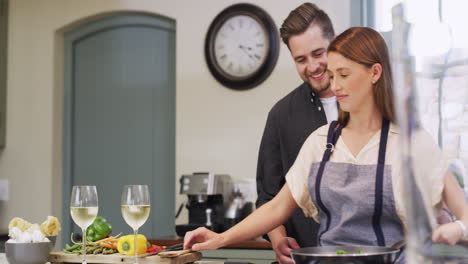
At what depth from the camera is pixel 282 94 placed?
371cm

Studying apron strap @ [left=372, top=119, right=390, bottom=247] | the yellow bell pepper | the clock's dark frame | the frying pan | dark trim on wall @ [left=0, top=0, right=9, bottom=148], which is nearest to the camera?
the frying pan

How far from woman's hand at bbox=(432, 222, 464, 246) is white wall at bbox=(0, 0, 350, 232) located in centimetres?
330

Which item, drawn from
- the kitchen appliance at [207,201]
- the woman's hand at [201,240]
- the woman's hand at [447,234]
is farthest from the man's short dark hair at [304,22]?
the woman's hand at [447,234]

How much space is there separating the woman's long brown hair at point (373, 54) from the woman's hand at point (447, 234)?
1244 millimetres

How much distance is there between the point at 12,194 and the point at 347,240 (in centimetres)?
348

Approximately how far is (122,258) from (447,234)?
133cm

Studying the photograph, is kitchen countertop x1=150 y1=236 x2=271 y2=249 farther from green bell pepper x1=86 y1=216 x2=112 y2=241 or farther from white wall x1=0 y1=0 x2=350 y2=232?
green bell pepper x1=86 y1=216 x2=112 y2=241

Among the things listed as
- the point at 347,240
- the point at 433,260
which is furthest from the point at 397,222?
the point at 433,260

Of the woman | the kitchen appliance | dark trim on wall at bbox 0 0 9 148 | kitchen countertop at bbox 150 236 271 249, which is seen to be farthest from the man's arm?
dark trim on wall at bbox 0 0 9 148

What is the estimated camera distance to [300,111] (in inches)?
93.5

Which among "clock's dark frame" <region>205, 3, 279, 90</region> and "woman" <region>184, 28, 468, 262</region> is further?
"clock's dark frame" <region>205, 3, 279, 90</region>

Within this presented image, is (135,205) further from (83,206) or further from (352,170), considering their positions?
(352,170)

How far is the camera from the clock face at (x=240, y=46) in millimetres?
3766

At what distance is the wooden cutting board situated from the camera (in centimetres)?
157
